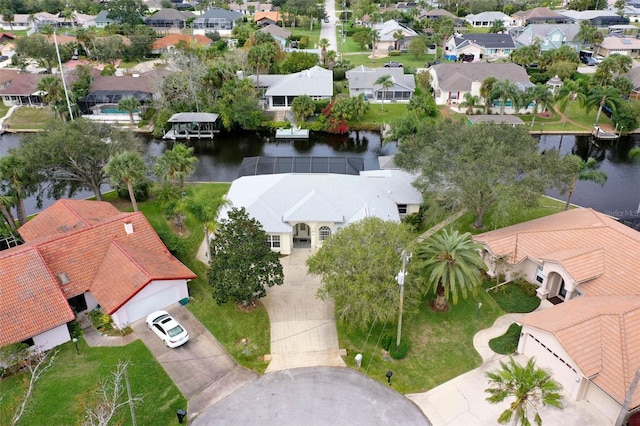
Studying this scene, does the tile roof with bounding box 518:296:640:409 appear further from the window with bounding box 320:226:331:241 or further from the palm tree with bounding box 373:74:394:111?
the palm tree with bounding box 373:74:394:111

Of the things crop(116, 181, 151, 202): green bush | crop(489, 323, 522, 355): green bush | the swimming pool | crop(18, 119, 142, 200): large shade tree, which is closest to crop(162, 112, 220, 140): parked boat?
the swimming pool

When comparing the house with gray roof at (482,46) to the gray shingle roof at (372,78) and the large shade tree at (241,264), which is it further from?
the large shade tree at (241,264)

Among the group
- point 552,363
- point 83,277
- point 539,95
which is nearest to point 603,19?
point 539,95

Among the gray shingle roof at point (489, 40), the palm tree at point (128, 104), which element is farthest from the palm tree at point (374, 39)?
the palm tree at point (128, 104)

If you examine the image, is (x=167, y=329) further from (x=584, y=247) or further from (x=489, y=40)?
(x=489, y=40)

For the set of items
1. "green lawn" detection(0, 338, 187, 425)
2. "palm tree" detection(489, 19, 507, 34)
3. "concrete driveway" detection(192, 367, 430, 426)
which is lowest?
"concrete driveway" detection(192, 367, 430, 426)
